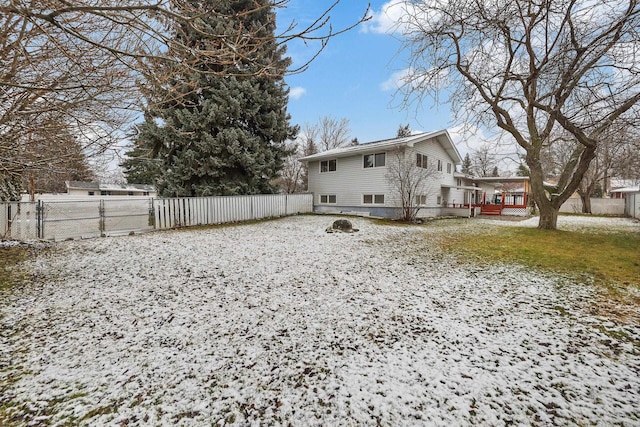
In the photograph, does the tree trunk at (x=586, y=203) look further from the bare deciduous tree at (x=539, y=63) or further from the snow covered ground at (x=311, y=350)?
the snow covered ground at (x=311, y=350)

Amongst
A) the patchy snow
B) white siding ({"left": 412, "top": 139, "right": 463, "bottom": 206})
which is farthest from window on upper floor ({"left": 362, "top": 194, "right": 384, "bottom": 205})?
the patchy snow

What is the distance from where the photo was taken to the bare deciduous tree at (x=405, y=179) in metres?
13.2

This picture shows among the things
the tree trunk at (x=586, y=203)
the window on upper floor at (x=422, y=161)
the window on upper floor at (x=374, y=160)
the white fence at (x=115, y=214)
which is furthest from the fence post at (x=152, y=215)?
the tree trunk at (x=586, y=203)

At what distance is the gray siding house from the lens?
14789 millimetres

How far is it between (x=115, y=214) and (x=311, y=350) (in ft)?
32.8

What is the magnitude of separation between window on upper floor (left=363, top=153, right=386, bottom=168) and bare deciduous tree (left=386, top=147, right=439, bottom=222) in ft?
1.63

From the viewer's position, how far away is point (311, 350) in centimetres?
276

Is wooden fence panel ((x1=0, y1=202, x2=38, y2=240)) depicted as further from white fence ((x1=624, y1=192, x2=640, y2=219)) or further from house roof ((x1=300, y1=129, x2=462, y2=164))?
white fence ((x1=624, y1=192, x2=640, y2=219))

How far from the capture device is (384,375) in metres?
2.36

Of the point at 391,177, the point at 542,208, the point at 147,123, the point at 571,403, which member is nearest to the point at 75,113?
the point at 571,403

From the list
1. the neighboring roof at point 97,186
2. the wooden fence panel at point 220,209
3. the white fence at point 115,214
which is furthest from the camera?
the neighboring roof at point 97,186

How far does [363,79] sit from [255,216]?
27.8 ft

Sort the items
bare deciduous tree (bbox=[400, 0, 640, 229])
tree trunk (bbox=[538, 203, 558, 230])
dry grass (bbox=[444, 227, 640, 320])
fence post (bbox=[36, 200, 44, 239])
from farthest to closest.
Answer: tree trunk (bbox=[538, 203, 558, 230]), fence post (bbox=[36, 200, 44, 239]), bare deciduous tree (bbox=[400, 0, 640, 229]), dry grass (bbox=[444, 227, 640, 320])

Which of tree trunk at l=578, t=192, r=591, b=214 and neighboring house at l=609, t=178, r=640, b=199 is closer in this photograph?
tree trunk at l=578, t=192, r=591, b=214
